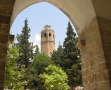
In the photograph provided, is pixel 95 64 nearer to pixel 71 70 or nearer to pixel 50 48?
pixel 71 70

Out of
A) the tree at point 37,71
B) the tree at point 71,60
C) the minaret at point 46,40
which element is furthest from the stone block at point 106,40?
the minaret at point 46,40

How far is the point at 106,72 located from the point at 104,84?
0.23 m

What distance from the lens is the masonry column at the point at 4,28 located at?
2264 millimetres

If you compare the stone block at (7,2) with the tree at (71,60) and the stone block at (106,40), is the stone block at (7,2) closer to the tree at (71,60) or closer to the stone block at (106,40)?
the stone block at (106,40)

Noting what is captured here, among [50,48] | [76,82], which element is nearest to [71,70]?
[76,82]

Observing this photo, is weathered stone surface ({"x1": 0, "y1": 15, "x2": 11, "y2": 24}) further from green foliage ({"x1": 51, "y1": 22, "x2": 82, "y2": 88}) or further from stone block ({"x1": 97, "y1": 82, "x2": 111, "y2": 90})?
green foliage ({"x1": 51, "y1": 22, "x2": 82, "y2": 88})

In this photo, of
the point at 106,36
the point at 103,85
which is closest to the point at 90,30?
the point at 106,36

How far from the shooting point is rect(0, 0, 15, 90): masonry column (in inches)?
89.1

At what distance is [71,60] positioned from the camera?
20.4 meters

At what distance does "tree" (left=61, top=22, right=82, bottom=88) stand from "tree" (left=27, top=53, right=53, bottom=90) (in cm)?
384

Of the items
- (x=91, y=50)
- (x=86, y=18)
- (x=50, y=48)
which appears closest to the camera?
(x=91, y=50)

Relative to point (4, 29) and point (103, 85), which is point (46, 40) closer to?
point (103, 85)

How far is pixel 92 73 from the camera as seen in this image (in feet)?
11.0

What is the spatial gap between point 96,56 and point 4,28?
1.92 metres
